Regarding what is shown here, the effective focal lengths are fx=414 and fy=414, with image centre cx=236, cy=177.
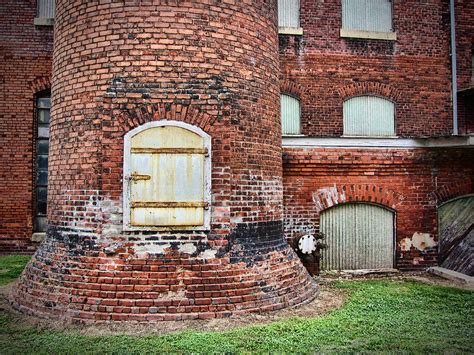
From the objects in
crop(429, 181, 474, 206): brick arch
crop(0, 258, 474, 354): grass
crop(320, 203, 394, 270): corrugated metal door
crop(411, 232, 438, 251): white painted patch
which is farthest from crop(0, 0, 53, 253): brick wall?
crop(429, 181, 474, 206): brick arch

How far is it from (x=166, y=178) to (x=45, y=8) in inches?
306

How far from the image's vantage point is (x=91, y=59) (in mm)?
6125

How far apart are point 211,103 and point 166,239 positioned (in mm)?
2070

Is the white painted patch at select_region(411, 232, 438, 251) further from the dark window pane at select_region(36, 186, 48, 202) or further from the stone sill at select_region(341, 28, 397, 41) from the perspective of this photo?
the dark window pane at select_region(36, 186, 48, 202)

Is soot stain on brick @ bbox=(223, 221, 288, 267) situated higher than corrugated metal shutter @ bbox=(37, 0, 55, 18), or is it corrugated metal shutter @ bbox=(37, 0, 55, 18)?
corrugated metal shutter @ bbox=(37, 0, 55, 18)

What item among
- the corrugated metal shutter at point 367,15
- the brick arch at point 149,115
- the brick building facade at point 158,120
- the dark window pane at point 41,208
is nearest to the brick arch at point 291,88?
the corrugated metal shutter at point 367,15

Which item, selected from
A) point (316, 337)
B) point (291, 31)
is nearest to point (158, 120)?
point (316, 337)

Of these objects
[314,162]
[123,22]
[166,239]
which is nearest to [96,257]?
[166,239]

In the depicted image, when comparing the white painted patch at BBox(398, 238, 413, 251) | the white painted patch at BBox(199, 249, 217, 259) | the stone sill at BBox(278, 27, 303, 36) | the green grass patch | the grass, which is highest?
the stone sill at BBox(278, 27, 303, 36)

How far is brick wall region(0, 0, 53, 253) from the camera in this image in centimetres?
1052

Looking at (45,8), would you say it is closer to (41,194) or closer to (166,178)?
(41,194)

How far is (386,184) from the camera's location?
9.48m

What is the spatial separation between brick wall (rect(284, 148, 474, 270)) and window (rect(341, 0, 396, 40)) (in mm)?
3470

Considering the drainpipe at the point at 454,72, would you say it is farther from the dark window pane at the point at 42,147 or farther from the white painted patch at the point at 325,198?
the dark window pane at the point at 42,147
